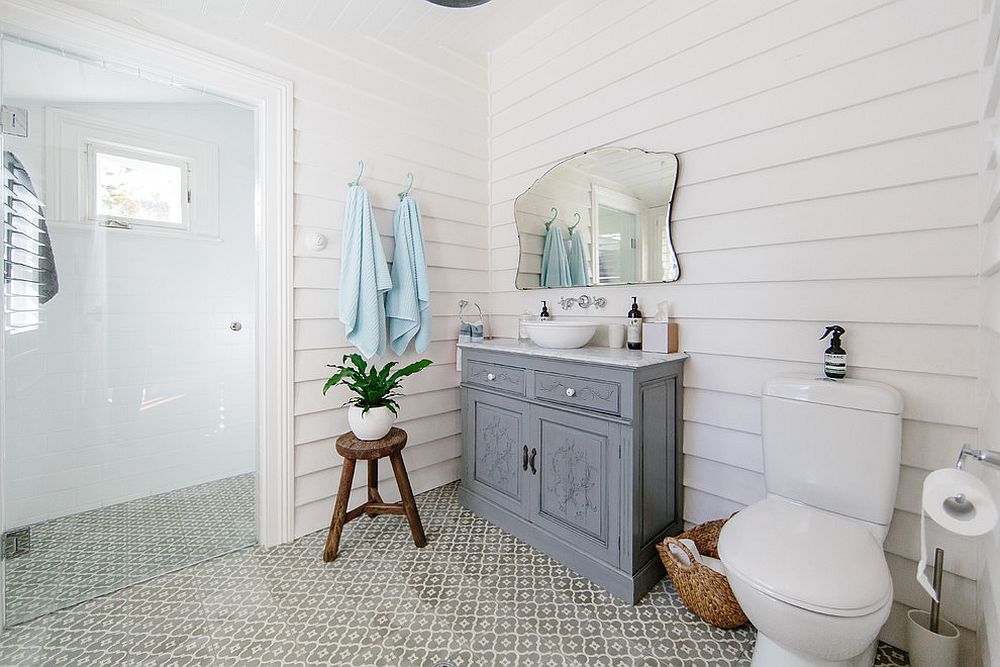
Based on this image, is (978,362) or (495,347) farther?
(495,347)

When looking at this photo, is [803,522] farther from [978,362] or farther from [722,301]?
[722,301]

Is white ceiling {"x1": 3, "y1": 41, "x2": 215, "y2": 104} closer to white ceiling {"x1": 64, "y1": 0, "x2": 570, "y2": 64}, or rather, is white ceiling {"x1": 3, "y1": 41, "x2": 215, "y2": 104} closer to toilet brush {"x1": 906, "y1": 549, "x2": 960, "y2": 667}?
white ceiling {"x1": 64, "y1": 0, "x2": 570, "y2": 64}

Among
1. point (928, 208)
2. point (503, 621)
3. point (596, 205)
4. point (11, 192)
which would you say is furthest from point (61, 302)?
point (928, 208)

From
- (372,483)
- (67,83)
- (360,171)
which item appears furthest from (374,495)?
(67,83)

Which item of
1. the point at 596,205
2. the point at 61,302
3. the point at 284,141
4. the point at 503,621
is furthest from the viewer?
the point at 596,205

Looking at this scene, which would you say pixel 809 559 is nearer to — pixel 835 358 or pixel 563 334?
pixel 835 358

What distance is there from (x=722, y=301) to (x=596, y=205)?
31.5 inches

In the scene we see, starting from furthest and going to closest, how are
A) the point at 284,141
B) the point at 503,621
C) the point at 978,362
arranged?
the point at 284,141 → the point at 503,621 → the point at 978,362

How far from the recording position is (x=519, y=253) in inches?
102

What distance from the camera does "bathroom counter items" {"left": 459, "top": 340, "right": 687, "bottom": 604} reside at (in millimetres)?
1624

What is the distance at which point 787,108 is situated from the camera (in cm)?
157

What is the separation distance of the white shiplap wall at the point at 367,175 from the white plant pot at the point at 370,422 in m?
0.31

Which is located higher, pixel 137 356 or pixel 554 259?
pixel 554 259

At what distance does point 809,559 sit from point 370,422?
5.28 ft
